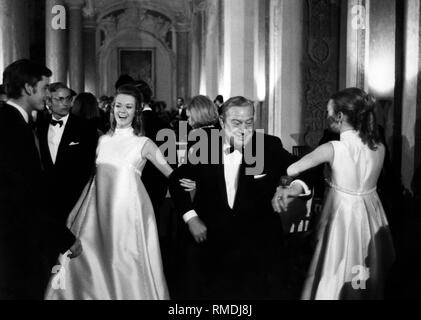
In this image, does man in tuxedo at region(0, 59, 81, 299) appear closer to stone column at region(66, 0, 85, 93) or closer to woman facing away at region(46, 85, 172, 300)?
woman facing away at region(46, 85, 172, 300)

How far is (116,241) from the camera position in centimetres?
383

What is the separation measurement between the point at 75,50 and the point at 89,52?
5.41 m

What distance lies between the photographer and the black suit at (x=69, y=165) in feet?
14.8

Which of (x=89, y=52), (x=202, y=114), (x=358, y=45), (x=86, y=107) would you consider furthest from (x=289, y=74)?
(x=89, y=52)

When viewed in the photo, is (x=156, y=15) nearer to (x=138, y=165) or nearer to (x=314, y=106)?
(x=314, y=106)

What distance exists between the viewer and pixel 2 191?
2754mm

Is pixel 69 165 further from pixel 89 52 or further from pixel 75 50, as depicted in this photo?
pixel 89 52

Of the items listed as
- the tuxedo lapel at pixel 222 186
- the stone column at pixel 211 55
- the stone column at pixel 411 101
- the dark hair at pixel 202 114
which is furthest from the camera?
the stone column at pixel 211 55

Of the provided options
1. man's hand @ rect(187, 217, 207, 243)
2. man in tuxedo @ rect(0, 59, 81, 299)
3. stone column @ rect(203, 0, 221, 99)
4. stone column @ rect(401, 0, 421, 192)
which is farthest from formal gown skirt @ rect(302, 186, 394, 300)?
stone column @ rect(203, 0, 221, 99)

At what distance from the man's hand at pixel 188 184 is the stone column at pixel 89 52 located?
21.1 metres

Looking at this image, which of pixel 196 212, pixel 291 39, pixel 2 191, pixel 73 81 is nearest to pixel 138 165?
pixel 196 212

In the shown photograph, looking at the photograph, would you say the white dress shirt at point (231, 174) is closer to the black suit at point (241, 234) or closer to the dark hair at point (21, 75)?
the black suit at point (241, 234)

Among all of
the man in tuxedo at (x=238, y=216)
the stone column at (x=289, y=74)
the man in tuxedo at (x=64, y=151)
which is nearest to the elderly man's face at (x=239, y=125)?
the man in tuxedo at (x=238, y=216)

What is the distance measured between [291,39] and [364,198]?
5.58 m
